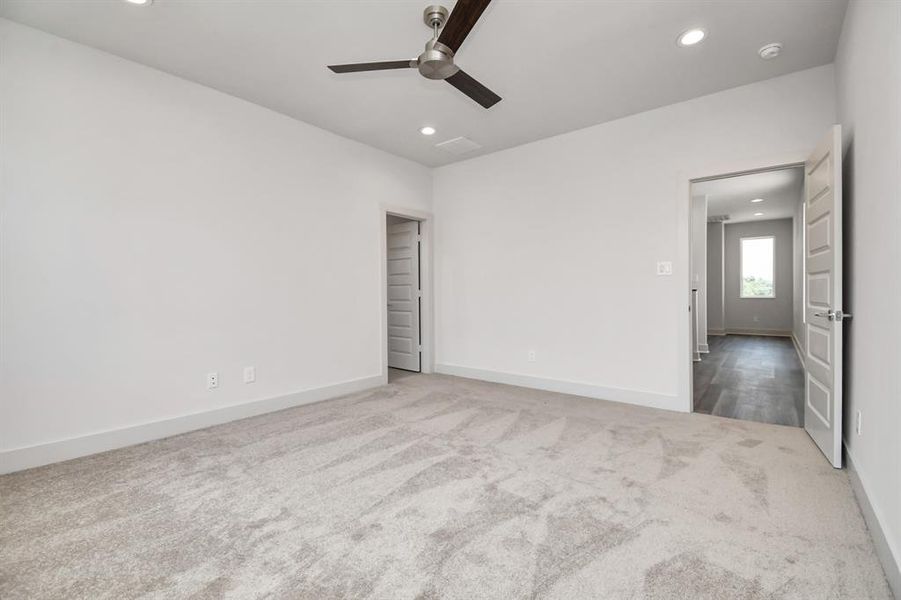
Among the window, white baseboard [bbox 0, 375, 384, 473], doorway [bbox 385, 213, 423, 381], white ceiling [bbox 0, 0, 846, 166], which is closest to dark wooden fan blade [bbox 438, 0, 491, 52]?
white ceiling [bbox 0, 0, 846, 166]

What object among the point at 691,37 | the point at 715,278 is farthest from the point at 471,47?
the point at 715,278

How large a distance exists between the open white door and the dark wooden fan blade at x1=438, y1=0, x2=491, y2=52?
219 cm

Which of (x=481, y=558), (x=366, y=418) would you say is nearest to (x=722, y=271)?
(x=366, y=418)

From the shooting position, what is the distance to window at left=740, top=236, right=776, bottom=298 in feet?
31.6

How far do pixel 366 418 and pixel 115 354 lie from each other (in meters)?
1.85

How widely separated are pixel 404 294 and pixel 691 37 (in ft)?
13.3

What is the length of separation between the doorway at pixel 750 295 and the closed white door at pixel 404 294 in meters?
3.24

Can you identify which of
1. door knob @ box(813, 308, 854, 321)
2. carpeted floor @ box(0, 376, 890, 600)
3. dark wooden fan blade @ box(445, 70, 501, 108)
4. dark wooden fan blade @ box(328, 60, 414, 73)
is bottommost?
carpeted floor @ box(0, 376, 890, 600)

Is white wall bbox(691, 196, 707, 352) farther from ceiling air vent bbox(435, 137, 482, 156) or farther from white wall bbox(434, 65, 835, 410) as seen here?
ceiling air vent bbox(435, 137, 482, 156)

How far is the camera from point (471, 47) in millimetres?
2691

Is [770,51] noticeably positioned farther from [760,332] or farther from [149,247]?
[760,332]

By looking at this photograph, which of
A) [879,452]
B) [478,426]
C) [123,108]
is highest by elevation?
[123,108]

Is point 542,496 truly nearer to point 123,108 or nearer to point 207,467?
point 207,467

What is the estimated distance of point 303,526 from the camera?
6.02 feet
